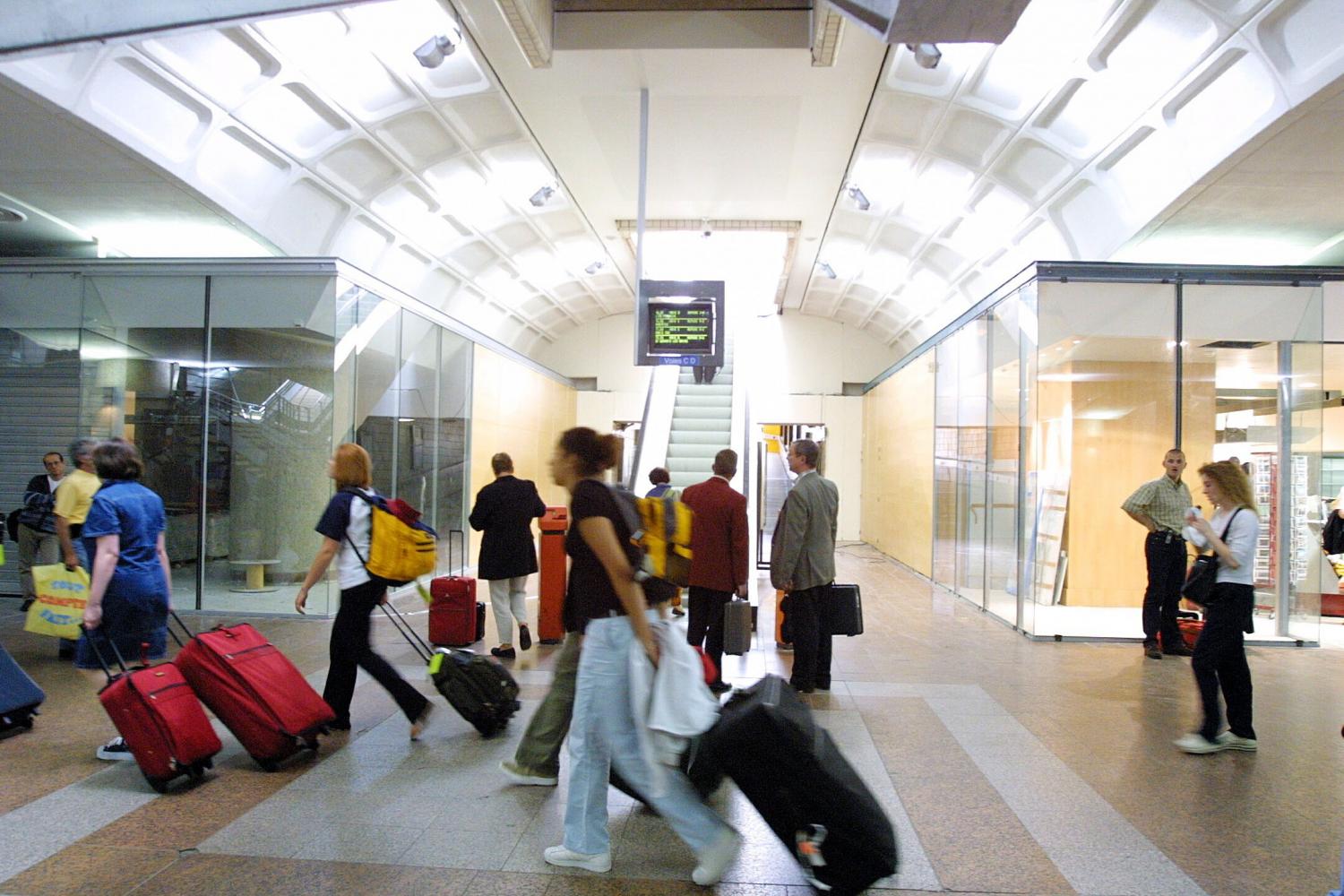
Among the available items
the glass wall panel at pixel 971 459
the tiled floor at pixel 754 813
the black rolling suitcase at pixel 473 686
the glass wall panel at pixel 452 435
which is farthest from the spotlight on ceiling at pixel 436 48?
the glass wall panel at pixel 971 459

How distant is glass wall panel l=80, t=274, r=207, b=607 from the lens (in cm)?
941

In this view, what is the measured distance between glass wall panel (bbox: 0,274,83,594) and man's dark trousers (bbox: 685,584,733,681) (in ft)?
25.0

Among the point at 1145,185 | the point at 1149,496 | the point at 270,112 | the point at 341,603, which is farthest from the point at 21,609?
the point at 1145,185

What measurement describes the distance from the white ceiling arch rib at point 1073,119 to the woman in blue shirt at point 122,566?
7.13 metres

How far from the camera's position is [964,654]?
780 centimetres

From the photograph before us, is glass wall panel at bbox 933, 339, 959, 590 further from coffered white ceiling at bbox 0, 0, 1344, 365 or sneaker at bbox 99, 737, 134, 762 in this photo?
sneaker at bbox 99, 737, 134, 762

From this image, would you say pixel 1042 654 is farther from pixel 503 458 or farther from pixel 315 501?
pixel 315 501

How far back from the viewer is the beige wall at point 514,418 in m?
14.5

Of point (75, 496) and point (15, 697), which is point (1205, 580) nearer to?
point (15, 697)

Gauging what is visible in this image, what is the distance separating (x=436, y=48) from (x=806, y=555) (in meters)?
5.66

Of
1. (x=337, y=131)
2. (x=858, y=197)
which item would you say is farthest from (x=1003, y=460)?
(x=337, y=131)

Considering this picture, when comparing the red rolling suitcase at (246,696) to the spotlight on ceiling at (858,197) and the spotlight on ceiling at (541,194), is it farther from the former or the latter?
the spotlight on ceiling at (858,197)

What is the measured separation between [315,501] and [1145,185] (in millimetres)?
8879

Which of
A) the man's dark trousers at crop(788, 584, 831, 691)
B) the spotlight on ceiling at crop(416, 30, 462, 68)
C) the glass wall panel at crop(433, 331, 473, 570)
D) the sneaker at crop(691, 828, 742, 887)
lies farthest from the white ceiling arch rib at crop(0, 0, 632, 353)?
the man's dark trousers at crop(788, 584, 831, 691)
